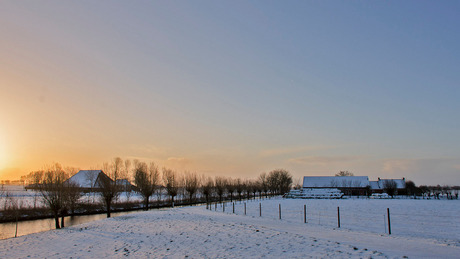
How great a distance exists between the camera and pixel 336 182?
90062mm

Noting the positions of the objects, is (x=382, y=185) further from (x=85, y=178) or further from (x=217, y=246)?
(x=217, y=246)

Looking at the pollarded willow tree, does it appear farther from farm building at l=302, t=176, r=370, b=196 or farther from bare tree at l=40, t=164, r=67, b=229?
farm building at l=302, t=176, r=370, b=196

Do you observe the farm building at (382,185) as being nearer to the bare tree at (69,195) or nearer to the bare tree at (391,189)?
the bare tree at (391,189)

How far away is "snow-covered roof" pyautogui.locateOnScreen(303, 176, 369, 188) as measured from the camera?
88.1 meters

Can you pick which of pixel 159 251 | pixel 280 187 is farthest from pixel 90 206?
pixel 280 187

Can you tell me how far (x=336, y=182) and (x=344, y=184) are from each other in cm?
250

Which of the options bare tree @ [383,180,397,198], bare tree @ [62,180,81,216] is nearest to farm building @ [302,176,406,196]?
bare tree @ [383,180,397,198]

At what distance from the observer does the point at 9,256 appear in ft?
39.4

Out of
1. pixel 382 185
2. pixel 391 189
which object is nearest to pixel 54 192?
pixel 391 189

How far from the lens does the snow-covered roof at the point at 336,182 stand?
8812 centimetres

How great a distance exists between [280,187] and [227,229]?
3665 inches

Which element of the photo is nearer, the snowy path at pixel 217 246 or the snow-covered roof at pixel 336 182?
the snowy path at pixel 217 246

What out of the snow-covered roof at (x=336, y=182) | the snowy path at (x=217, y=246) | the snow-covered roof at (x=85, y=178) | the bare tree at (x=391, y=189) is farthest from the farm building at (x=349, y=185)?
the snowy path at (x=217, y=246)

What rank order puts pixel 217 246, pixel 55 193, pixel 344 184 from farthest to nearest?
pixel 344 184
pixel 55 193
pixel 217 246
